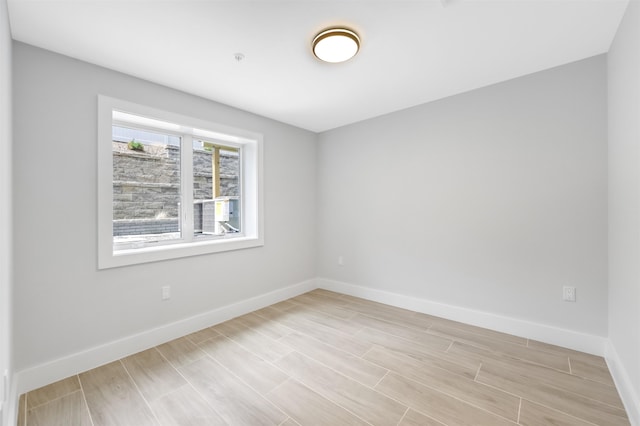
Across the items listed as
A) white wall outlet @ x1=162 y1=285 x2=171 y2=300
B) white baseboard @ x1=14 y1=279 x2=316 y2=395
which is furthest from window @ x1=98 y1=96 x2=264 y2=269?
white baseboard @ x1=14 y1=279 x2=316 y2=395

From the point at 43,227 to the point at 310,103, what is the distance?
2502mm

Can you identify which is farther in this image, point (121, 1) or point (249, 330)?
point (249, 330)

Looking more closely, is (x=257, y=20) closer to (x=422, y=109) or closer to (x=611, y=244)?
(x=422, y=109)

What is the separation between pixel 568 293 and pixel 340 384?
2.05m

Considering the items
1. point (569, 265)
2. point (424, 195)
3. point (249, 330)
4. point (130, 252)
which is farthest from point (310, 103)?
point (569, 265)

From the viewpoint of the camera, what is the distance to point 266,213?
3.46 m

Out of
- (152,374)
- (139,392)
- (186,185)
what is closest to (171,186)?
(186,185)

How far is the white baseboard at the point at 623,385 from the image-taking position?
1.47 meters

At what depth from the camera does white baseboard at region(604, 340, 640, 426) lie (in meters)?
1.47

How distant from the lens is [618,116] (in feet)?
6.11

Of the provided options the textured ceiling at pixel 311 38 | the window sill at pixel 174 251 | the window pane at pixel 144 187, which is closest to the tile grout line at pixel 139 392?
the window sill at pixel 174 251

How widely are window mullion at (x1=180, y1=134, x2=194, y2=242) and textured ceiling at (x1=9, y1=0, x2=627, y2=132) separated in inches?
22.2

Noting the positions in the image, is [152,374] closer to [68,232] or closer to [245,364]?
[245,364]

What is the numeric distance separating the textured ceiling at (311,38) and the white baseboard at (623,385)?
2238 mm
